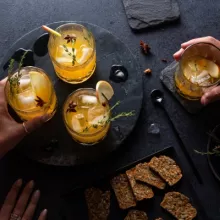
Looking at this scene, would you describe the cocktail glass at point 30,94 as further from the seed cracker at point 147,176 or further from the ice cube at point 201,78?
the ice cube at point 201,78

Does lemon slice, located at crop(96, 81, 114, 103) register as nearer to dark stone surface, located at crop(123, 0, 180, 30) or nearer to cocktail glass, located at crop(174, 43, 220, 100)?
cocktail glass, located at crop(174, 43, 220, 100)

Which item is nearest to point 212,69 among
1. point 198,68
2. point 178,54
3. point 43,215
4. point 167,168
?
point 198,68

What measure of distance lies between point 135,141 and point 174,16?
63 cm

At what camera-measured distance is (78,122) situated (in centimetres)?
151

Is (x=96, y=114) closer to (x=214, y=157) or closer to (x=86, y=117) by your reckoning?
(x=86, y=117)

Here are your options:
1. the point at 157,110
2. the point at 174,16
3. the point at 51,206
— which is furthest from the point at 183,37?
the point at 51,206

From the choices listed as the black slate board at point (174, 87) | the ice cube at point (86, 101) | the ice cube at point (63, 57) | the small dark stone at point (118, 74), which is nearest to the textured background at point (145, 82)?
the black slate board at point (174, 87)

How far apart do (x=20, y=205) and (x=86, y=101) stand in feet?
1.51

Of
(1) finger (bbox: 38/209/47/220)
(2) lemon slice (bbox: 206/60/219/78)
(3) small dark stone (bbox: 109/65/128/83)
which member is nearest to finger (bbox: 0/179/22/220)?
(1) finger (bbox: 38/209/47/220)

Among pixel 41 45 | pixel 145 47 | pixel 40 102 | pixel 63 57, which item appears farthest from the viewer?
pixel 145 47

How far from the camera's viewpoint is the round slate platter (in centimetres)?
156

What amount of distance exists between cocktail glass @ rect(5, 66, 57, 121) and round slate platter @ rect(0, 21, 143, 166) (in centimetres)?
10

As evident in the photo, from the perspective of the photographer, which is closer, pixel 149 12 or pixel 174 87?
pixel 174 87

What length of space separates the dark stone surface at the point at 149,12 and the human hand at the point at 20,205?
2.79ft
